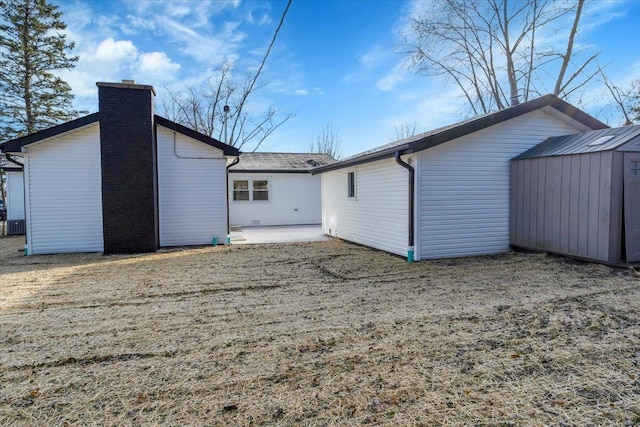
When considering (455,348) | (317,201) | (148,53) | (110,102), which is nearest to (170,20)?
(110,102)

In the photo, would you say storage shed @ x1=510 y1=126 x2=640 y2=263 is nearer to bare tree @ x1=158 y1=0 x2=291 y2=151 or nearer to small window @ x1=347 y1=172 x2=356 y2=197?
small window @ x1=347 y1=172 x2=356 y2=197

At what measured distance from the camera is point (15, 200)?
13516mm

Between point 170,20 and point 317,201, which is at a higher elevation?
point 170,20

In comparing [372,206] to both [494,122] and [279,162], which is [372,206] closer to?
[494,122]

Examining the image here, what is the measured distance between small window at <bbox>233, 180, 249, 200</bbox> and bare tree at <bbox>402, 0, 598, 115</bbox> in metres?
10.3

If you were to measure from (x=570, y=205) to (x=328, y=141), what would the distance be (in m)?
25.8

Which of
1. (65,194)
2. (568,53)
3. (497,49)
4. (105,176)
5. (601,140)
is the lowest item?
(65,194)

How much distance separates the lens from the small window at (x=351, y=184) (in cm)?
994

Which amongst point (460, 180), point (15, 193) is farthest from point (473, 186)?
point (15, 193)

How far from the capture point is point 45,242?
856 cm

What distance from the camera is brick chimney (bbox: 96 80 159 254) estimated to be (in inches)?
324

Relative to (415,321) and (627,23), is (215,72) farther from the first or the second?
(415,321)

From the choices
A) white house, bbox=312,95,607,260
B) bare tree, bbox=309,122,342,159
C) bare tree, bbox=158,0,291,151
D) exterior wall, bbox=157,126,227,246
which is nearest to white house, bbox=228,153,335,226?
exterior wall, bbox=157,126,227,246

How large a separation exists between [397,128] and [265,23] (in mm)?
21422
